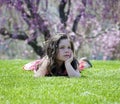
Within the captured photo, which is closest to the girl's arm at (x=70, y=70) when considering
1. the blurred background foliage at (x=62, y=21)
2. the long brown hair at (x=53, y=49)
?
the long brown hair at (x=53, y=49)

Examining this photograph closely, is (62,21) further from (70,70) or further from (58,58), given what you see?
(70,70)

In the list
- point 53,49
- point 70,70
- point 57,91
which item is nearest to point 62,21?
point 53,49

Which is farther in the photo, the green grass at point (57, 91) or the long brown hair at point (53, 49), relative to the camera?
the long brown hair at point (53, 49)

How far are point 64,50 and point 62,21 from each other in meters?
13.7

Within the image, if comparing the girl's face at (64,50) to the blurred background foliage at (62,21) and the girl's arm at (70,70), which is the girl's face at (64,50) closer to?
the girl's arm at (70,70)

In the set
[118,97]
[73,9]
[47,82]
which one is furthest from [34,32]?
[118,97]

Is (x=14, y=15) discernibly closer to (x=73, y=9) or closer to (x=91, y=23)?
(x=73, y=9)

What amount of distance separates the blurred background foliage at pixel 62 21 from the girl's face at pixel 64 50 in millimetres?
10774

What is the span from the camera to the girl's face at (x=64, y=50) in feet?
26.1

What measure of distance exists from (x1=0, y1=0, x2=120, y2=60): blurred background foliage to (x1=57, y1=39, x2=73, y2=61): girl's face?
35.3 ft

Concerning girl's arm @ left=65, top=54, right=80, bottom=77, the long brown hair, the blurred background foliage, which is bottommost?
the blurred background foliage

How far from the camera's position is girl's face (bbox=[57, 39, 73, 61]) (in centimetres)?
795

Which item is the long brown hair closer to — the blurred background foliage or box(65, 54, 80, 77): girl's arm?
box(65, 54, 80, 77): girl's arm

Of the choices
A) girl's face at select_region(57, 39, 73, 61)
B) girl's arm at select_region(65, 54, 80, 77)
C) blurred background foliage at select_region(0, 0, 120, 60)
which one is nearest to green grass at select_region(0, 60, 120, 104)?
girl's arm at select_region(65, 54, 80, 77)
